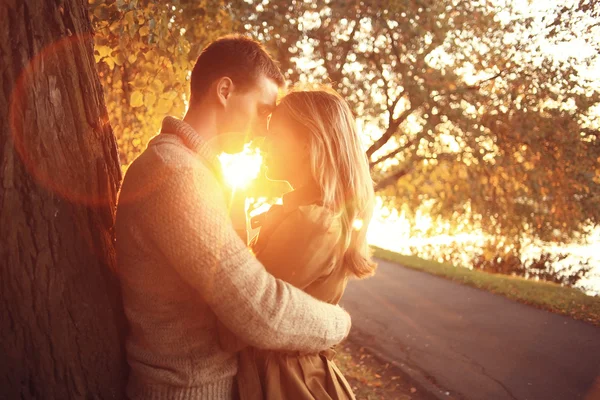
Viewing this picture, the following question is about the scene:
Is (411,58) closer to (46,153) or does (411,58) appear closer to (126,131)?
(126,131)

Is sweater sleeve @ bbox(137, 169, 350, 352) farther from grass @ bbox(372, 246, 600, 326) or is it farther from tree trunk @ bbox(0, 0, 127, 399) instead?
grass @ bbox(372, 246, 600, 326)

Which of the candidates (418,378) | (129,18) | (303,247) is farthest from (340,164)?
(418,378)

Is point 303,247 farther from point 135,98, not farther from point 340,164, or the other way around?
point 135,98

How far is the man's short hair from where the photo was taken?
226 centimetres

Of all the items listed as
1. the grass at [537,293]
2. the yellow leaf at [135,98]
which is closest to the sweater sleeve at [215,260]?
the yellow leaf at [135,98]

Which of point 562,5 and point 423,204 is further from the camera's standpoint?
point 423,204

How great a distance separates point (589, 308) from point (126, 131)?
9020 mm

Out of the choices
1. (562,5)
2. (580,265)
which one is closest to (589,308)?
(580,265)

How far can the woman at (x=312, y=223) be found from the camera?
6.52ft

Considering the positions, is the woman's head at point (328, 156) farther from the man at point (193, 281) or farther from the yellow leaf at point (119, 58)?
the yellow leaf at point (119, 58)

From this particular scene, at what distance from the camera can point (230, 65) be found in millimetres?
2270

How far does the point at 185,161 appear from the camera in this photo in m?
1.75

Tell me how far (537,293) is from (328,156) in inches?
407

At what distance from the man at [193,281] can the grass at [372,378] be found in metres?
4.87
